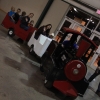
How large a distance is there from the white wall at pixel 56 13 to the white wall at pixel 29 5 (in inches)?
48.1

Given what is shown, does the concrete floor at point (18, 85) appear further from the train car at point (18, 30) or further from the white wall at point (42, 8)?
the white wall at point (42, 8)

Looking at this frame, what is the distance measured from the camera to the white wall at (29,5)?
18.2 m

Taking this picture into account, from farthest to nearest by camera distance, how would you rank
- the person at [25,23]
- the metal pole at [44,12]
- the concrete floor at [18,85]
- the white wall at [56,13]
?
the metal pole at [44,12] → the white wall at [56,13] → the person at [25,23] → the concrete floor at [18,85]

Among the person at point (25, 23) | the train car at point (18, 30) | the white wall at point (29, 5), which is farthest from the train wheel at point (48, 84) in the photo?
the white wall at point (29, 5)

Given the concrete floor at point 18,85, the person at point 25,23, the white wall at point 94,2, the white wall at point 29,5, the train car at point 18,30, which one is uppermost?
the white wall at point 94,2

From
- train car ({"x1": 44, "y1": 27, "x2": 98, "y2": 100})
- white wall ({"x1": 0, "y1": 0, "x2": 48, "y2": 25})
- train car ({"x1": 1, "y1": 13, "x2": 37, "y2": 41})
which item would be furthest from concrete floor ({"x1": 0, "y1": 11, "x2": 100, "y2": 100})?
white wall ({"x1": 0, "y1": 0, "x2": 48, "y2": 25})

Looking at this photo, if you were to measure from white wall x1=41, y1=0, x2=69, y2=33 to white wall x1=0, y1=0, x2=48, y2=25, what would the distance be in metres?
1.22

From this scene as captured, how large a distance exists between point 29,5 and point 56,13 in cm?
329

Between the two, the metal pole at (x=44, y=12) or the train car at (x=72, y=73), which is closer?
the train car at (x=72, y=73)

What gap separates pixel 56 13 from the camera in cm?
1712

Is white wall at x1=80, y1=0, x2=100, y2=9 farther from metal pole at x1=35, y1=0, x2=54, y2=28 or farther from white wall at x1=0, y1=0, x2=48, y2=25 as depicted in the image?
white wall at x1=0, y1=0, x2=48, y2=25

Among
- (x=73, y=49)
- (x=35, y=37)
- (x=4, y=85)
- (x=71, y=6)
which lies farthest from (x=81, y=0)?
(x=4, y=85)

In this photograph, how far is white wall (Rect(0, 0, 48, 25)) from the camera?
18219mm

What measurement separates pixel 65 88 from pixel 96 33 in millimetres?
11980
